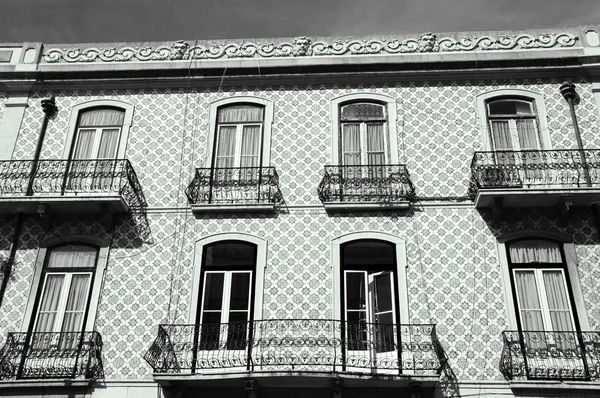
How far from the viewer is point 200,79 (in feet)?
53.9

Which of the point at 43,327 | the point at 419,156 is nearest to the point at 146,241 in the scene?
the point at 43,327

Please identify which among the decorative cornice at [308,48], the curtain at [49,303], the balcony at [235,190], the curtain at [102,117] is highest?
the decorative cornice at [308,48]

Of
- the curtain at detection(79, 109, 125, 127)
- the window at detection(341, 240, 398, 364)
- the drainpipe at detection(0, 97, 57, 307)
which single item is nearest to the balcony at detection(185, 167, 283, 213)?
the window at detection(341, 240, 398, 364)

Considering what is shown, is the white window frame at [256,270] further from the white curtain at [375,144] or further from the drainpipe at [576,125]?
the drainpipe at [576,125]

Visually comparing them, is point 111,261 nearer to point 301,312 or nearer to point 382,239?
point 301,312

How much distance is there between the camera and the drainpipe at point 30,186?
14.2 m

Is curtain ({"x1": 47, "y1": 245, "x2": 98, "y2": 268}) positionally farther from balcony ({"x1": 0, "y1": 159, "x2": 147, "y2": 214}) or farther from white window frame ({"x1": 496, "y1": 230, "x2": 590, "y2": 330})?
white window frame ({"x1": 496, "y1": 230, "x2": 590, "y2": 330})

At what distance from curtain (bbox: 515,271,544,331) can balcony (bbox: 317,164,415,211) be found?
2.87 meters

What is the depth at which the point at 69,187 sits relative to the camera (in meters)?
15.0

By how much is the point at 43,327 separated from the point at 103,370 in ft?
5.77

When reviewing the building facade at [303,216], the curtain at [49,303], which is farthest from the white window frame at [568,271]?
the curtain at [49,303]

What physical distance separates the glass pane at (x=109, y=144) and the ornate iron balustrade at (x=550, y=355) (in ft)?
32.6

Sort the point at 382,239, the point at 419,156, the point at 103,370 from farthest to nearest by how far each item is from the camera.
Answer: the point at 419,156
the point at 382,239
the point at 103,370

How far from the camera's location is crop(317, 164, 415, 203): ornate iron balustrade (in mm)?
14539
